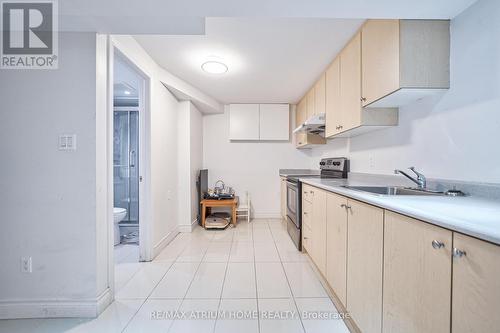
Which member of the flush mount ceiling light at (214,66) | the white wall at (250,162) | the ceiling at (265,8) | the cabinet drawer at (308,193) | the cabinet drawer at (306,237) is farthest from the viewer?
the white wall at (250,162)

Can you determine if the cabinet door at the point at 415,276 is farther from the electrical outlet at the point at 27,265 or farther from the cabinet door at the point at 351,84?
Result: the electrical outlet at the point at 27,265

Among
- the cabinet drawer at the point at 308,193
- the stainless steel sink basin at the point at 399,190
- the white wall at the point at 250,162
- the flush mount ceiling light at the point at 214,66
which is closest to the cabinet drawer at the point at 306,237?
the cabinet drawer at the point at 308,193

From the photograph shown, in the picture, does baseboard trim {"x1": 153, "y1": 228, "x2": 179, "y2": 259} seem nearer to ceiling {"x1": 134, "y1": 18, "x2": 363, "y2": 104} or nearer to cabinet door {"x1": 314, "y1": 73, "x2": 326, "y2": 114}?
ceiling {"x1": 134, "y1": 18, "x2": 363, "y2": 104}

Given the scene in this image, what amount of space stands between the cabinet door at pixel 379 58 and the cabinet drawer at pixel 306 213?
116 centimetres

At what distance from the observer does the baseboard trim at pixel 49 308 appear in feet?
4.87

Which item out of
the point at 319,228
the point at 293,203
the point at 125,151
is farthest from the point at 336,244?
the point at 125,151

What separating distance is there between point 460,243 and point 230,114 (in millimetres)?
3841

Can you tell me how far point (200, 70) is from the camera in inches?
105

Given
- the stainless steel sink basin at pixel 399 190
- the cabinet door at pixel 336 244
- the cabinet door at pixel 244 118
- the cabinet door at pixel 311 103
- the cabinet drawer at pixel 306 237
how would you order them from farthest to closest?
the cabinet door at pixel 244 118, the cabinet door at pixel 311 103, the cabinet drawer at pixel 306 237, the cabinet door at pixel 336 244, the stainless steel sink basin at pixel 399 190

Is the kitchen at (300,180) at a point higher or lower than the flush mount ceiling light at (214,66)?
lower

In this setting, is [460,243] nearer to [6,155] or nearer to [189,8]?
[189,8]

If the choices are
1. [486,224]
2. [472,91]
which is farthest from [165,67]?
[486,224]

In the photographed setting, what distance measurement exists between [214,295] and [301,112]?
3176 millimetres

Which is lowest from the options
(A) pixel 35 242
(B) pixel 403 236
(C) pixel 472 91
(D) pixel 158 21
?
(A) pixel 35 242
